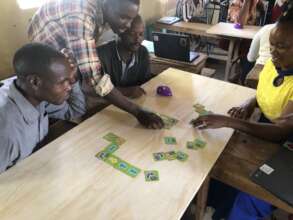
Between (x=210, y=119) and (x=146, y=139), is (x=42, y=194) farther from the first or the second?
(x=210, y=119)

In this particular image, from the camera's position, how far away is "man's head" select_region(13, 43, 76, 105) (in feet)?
3.88

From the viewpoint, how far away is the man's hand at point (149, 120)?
1421 mm

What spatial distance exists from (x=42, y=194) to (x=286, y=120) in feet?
3.80

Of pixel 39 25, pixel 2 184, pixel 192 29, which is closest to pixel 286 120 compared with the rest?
pixel 2 184

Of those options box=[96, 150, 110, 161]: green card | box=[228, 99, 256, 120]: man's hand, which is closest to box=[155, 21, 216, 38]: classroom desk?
box=[228, 99, 256, 120]: man's hand

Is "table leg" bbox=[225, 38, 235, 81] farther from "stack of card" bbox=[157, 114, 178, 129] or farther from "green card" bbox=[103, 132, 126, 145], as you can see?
"green card" bbox=[103, 132, 126, 145]

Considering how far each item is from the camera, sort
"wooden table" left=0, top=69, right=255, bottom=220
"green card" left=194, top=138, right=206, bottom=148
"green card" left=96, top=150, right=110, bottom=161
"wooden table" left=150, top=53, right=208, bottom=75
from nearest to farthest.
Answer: "wooden table" left=0, top=69, right=255, bottom=220
"green card" left=96, top=150, right=110, bottom=161
"green card" left=194, top=138, right=206, bottom=148
"wooden table" left=150, top=53, right=208, bottom=75

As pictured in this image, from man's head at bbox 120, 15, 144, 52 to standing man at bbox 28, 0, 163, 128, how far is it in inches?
13.6

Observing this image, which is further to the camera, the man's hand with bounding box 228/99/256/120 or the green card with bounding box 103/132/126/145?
the man's hand with bounding box 228/99/256/120

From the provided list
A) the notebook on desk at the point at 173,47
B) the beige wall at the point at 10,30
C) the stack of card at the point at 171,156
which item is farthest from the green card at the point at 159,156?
the beige wall at the point at 10,30

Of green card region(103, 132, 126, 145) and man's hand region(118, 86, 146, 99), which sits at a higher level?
green card region(103, 132, 126, 145)

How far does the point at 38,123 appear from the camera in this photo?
1.34 m

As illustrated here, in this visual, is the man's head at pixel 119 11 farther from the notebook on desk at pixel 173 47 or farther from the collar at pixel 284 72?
the notebook on desk at pixel 173 47

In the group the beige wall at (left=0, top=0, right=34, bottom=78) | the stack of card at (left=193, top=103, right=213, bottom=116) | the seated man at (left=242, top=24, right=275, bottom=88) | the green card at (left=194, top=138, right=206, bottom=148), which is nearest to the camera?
the green card at (left=194, top=138, right=206, bottom=148)
